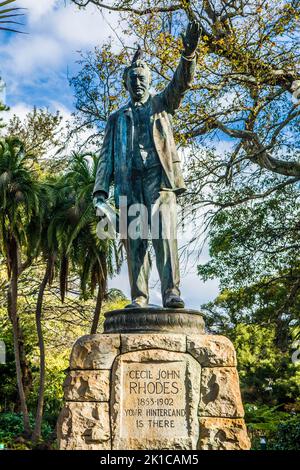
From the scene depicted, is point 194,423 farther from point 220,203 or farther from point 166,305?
point 220,203

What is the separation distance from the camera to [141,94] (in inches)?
237

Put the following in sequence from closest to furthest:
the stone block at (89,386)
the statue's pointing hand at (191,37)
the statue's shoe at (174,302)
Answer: the stone block at (89,386), the statue's shoe at (174,302), the statue's pointing hand at (191,37)

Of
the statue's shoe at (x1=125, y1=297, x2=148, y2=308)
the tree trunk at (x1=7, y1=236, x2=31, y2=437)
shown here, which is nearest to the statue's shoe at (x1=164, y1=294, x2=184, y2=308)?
the statue's shoe at (x1=125, y1=297, x2=148, y2=308)

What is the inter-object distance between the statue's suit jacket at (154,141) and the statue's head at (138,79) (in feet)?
0.33

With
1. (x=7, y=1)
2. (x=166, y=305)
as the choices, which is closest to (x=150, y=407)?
(x=166, y=305)

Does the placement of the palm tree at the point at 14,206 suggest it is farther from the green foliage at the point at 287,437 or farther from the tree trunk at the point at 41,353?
the green foliage at the point at 287,437

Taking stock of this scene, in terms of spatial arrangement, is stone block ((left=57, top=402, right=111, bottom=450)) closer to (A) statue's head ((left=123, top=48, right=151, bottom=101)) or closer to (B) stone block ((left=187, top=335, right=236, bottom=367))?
(B) stone block ((left=187, top=335, right=236, bottom=367))

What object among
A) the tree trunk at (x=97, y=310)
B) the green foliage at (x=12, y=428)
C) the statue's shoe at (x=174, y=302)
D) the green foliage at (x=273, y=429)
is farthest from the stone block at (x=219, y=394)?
the tree trunk at (x=97, y=310)

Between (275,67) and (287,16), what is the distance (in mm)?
994

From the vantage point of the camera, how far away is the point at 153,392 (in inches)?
195

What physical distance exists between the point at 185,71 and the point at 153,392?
2.75 metres

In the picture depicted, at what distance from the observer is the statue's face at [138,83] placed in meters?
5.96
